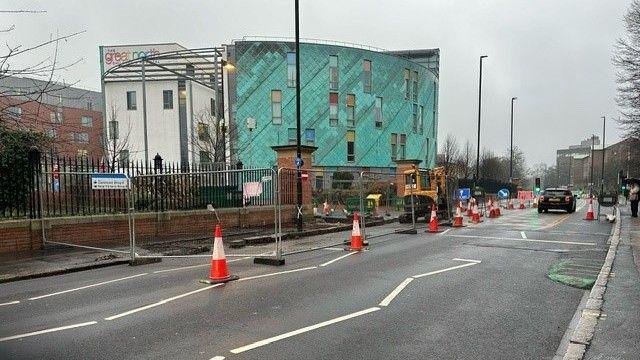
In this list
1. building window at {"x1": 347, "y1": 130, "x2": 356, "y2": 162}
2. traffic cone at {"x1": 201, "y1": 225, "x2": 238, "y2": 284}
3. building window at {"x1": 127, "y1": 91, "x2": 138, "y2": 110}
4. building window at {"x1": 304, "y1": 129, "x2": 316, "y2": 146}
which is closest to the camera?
traffic cone at {"x1": 201, "y1": 225, "x2": 238, "y2": 284}

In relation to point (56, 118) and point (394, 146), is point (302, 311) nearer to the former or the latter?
point (56, 118)

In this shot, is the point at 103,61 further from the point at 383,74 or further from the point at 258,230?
the point at 258,230

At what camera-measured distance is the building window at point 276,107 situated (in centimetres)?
4481

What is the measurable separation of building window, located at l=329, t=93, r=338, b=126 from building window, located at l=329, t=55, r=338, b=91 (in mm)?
839

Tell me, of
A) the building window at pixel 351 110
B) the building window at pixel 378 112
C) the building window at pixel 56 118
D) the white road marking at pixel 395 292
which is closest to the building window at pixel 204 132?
the building window at pixel 351 110

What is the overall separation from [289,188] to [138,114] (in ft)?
106

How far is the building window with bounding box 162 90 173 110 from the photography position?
45.4m

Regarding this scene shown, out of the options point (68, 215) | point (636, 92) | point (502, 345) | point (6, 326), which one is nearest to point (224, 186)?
point (68, 215)

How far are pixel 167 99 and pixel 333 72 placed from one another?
16.7m

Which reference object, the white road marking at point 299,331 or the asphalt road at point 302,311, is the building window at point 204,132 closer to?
the asphalt road at point 302,311

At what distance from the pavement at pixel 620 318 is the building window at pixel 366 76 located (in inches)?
1571

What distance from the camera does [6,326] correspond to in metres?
5.75

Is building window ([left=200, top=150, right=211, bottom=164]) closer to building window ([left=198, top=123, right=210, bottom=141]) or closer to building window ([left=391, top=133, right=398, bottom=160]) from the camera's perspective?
building window ([left=198, top=123, right=210, bottom=141])

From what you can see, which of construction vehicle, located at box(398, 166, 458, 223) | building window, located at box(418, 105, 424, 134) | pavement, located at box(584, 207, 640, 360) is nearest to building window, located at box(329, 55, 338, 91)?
building window, located at box(418, 105, 424, 134)
